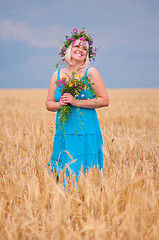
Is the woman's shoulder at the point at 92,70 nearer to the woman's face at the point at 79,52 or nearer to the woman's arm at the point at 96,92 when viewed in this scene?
the woman's arm at the point at 96,92

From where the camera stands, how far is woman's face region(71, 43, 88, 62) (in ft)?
A: 7.14

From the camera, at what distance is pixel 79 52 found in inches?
86.3

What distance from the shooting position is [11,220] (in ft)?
5.13

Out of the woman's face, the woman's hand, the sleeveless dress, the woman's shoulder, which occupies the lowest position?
the sleeveless dress

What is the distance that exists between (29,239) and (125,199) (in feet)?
2.13

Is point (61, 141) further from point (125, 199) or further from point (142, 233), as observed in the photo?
point (142, 233)

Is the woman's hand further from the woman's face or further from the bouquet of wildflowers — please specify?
the woman's face

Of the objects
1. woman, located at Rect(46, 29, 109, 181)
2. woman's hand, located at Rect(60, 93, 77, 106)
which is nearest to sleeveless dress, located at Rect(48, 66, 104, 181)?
woman, located at Rect(46, 29, 109, 181)

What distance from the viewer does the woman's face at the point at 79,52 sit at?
7.14 ft

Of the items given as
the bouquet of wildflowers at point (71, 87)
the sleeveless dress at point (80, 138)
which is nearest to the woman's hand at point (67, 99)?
the bouquet of wildflowers at point (71, 87)

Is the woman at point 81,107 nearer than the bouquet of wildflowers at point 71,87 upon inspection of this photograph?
No

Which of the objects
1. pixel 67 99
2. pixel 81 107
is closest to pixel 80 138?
pixel 81 107

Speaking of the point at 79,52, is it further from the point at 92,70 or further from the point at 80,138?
the point at 80,138

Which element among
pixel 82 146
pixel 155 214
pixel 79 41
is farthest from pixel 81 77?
pixel 155 214
